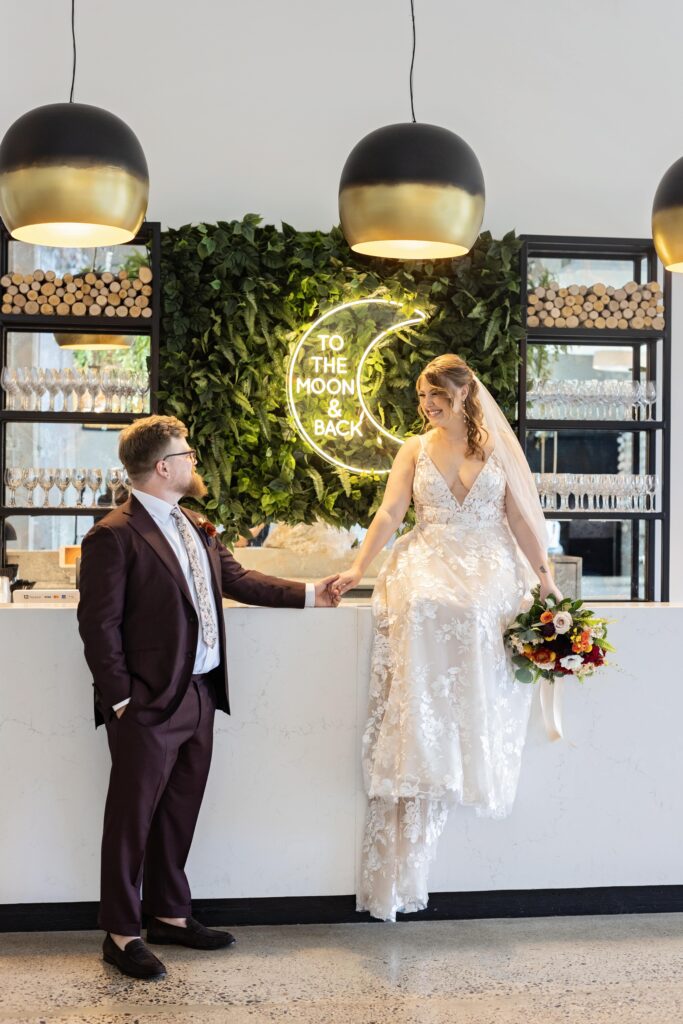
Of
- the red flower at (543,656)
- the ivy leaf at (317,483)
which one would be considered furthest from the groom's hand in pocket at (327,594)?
the ivy leaf at (317,483)

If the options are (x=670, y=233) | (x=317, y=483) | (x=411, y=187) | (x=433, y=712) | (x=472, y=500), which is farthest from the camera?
(x=317, y=483)

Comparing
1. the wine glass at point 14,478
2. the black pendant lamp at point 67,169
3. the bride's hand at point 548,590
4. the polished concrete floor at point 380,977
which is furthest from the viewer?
the wine glass at point 14,478

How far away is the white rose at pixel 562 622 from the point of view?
3677mm

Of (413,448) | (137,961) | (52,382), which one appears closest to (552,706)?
(413,448)

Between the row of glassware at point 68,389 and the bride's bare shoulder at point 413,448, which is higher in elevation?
the row of glassware at point 68,389

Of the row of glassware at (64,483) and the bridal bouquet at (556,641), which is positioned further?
the row of glassware at (64,483)

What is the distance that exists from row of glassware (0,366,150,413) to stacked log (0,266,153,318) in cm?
28

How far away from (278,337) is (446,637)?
2328 mm

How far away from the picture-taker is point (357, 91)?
586 cm

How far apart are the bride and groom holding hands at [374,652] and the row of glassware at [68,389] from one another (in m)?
1.80

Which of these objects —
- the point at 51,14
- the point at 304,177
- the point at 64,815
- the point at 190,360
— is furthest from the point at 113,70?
the point at 64,815

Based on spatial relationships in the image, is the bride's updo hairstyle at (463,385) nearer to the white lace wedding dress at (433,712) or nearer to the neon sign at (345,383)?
the white lace wedding dress at (433,712)

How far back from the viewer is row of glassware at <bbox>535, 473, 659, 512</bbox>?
5566mm

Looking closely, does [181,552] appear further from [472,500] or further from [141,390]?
[141,390]
